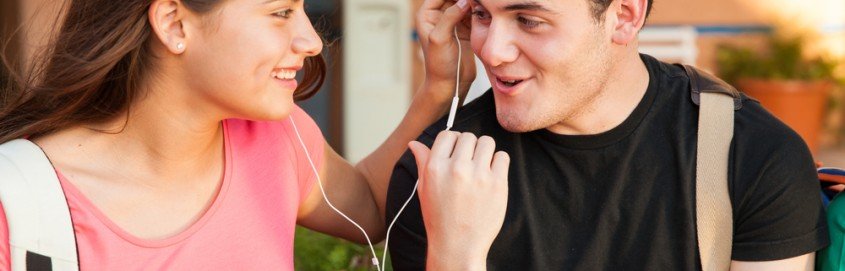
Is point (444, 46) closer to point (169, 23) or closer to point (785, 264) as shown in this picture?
point (169, 23)

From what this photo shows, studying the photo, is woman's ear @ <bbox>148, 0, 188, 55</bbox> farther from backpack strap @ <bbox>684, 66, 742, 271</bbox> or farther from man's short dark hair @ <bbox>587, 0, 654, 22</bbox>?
backpack strap @ <bbox>684, 66, 742, 271</bbox>

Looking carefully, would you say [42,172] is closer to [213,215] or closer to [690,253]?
[213,215]

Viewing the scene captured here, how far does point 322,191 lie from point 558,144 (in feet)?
1.95

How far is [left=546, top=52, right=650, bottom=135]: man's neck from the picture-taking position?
2.92 meters

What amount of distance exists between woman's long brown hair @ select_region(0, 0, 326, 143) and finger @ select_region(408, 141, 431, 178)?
56 cm

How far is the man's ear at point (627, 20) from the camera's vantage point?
2.92 m

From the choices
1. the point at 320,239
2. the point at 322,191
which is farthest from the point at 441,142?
the point at 320,239

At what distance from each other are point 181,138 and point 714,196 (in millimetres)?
1244

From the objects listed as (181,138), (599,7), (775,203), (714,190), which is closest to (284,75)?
(181,138)

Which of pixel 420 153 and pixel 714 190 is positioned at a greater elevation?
pixel 420 153

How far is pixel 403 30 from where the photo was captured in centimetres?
731

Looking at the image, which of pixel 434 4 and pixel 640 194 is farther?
pixel 434 4

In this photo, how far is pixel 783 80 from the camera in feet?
27.6

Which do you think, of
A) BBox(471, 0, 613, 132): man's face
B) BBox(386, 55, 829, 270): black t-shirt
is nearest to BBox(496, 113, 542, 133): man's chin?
BBox(471, 0, 613, 132): man's face
